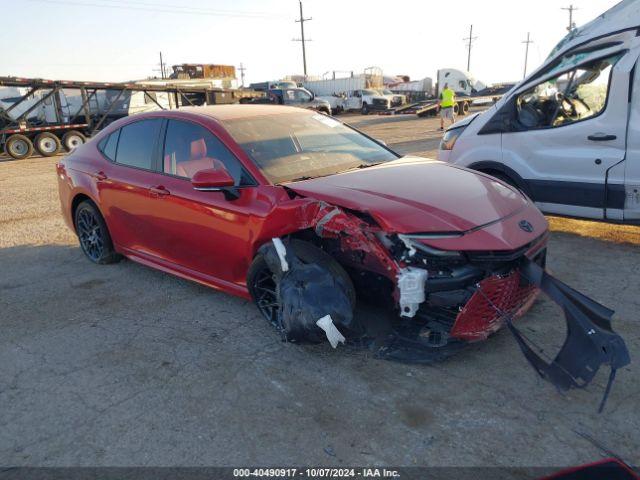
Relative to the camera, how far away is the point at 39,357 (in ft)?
11.8

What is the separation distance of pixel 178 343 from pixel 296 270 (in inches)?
41.6

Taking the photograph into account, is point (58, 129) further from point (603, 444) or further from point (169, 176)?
point (603, 444)

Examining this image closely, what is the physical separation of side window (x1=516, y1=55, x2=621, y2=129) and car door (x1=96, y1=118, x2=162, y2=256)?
3832 mm

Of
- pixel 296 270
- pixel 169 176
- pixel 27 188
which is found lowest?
pixel 27 188

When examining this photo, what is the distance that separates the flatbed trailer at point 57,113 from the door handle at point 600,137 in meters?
14.7

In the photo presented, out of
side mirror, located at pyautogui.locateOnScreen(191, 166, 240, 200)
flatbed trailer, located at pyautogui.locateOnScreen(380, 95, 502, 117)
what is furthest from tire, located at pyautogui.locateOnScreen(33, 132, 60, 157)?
flatbed trailer, located at pyautogui.locateOnScreen(380, 95, 502, 117)

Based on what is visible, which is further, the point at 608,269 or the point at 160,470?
the point at 608,269

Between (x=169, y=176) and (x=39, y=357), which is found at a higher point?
(x=169, y=176)

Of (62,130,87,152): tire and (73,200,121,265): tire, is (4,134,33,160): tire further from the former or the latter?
(73,200,121,265): tire

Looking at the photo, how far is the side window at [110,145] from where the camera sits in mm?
5062

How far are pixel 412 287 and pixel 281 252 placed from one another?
3.03ft

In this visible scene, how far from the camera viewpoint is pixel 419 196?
3363mm

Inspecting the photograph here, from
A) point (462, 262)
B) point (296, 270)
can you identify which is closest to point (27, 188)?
point (296, 270)

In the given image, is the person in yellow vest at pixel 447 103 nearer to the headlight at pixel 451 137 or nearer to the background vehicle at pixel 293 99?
the background vehicle at pixel 293 99
